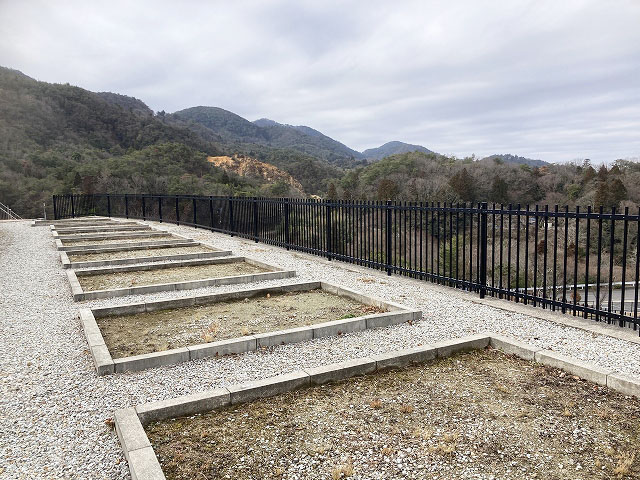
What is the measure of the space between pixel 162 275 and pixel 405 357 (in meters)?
6.82

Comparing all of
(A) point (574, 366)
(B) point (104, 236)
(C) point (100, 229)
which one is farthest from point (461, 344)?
(C) point (100, 229)

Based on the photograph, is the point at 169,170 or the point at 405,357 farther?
the point at 169,170

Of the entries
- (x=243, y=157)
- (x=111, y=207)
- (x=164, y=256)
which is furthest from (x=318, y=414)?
(x=243, y=157)

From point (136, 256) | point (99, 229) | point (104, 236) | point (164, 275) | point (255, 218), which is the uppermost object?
point (255, 218)

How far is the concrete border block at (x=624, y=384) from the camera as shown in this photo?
3854 millimetres

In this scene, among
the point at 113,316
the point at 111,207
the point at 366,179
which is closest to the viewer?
the point at 113,316

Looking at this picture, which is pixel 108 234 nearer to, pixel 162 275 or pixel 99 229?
pixel 99 229

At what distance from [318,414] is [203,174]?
2054 inches

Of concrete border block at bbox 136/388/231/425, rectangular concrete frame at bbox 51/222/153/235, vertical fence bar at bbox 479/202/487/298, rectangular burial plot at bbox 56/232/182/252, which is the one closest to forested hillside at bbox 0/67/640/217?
rectangular concrete frame at bbox 51/222/153/235

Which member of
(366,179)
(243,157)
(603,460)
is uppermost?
(243,157)

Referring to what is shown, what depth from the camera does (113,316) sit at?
→ 21.8 ft

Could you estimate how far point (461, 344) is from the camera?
196 inches

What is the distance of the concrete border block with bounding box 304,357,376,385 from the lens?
4.13m

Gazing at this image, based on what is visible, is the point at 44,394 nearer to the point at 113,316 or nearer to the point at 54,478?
the point at 54,478
